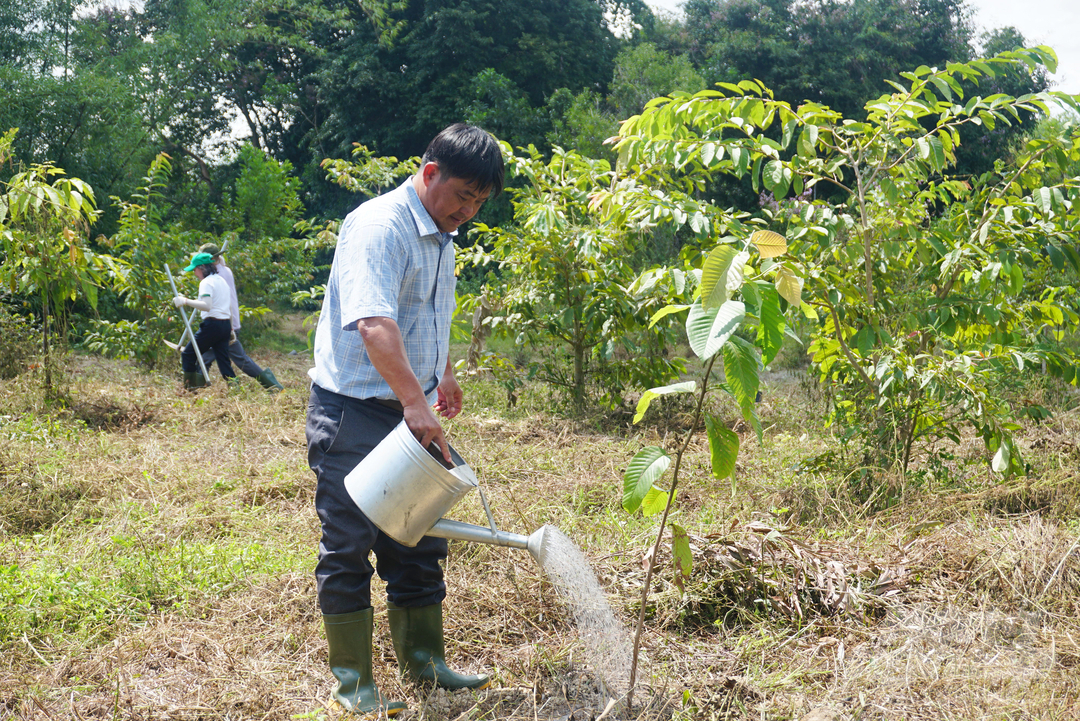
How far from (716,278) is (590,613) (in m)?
1.25

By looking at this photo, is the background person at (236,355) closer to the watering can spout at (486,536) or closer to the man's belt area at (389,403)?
the man's belt area at (389,403)

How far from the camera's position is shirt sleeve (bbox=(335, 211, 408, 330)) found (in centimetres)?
177

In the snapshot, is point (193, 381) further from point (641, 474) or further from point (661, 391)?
point (661, 391)

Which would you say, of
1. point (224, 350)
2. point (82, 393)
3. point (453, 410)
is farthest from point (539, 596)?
point (224, 350)

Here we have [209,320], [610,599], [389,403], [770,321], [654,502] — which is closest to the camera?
[770,321]

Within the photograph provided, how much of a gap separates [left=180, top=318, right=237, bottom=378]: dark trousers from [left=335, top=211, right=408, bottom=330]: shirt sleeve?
455cm

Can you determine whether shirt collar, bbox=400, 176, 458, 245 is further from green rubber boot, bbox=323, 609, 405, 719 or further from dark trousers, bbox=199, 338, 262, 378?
dark trousers, bbox=199, 338, 262, 378

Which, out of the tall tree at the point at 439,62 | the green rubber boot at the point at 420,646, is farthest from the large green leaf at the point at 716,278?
the tall tree at the point at 439,62

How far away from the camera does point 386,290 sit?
1795 millimetres

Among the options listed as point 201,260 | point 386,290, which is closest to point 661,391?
point 386,290

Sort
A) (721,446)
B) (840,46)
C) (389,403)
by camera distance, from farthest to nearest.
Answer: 1. (840,46)
2. (389,403)
3. (721,446)

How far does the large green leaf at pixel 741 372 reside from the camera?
4.55ft

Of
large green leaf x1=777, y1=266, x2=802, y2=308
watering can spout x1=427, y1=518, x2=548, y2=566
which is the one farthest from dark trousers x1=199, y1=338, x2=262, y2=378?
large green leaf x1=777, y1=266, x2=802, y2=308

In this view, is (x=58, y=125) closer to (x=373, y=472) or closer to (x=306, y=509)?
(x=306, y=509)
